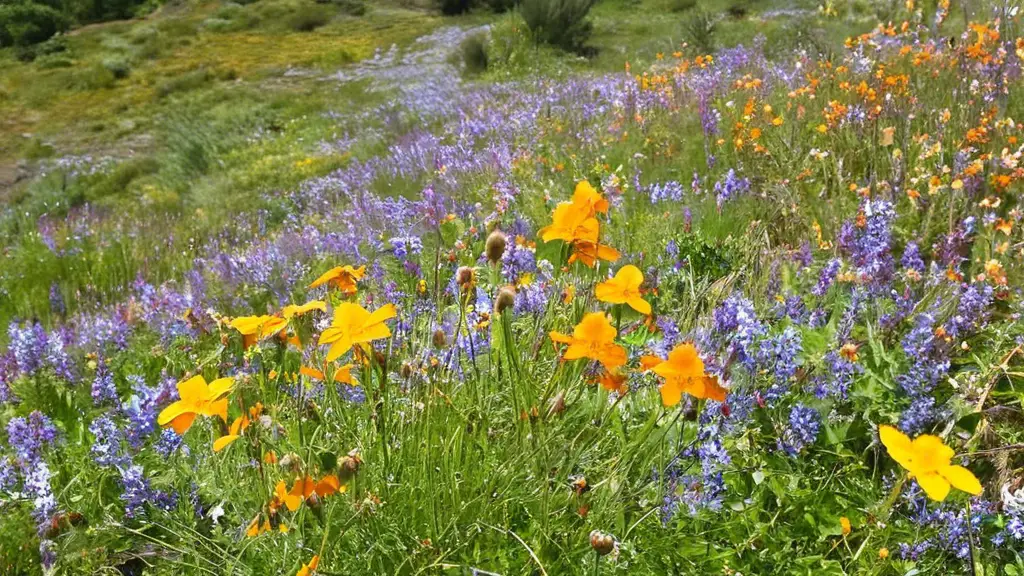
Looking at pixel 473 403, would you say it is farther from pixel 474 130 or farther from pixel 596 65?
pixel 596 65

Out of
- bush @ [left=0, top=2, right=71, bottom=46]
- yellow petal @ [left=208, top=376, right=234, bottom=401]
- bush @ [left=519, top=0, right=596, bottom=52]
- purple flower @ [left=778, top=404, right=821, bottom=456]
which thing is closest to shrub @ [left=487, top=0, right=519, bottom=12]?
bush @ [left=519, top=0, right=596, bottom=52]

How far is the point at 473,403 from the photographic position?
1.43 m

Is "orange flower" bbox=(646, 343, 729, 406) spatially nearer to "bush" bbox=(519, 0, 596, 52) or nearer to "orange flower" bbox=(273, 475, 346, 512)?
"orange flower" bbox=(273, 475, 346, 512)

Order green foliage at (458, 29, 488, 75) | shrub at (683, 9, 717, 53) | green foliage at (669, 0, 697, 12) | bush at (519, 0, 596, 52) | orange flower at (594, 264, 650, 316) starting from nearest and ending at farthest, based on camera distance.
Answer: orange flower at (594, 264, 650, 316)
shrub at (683, 9, 717, 53)
green foliage at (458, 29, 488, 75)
bush at (519, 0, 596, 52)
green foliage at (669, 0, 697, 12)

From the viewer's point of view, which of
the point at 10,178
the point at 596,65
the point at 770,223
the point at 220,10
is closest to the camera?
the point at 770,223

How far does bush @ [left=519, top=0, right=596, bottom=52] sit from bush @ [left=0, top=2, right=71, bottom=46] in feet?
71.3

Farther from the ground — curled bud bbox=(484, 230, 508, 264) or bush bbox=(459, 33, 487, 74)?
curled bud bbox=(484, 230, 508, 264)

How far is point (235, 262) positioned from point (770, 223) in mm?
2539

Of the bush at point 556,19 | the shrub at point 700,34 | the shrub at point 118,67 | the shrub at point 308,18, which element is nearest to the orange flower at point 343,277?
the shrub at point 700,34

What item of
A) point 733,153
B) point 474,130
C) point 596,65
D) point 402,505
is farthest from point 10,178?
point 402,505

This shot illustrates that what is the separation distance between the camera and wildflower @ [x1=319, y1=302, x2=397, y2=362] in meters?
1.00

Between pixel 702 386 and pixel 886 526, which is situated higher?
pixel 702 386

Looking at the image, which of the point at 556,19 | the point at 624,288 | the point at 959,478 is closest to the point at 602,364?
the point at 624,288

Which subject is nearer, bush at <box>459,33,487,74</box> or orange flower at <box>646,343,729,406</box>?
orange flower at <box>646,343,729,406</box>
